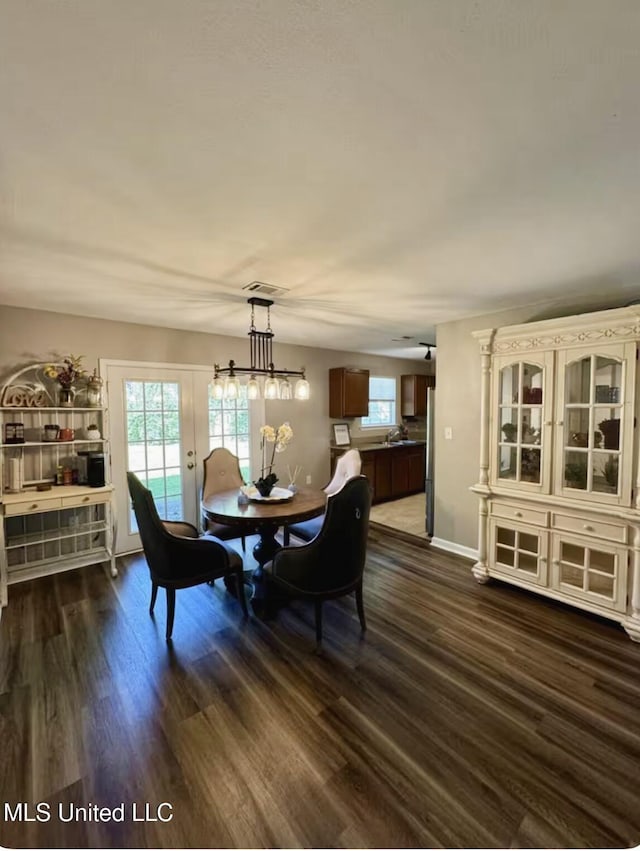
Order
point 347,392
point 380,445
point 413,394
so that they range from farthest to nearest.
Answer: point 413,394
point 380,445
point 347,392

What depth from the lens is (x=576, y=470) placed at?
2.77m

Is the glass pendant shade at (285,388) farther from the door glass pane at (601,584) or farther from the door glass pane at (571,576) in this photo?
the door glass pane at (601,584)

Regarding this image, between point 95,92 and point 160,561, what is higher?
point 95,92

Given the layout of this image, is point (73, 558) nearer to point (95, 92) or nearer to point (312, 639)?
point (312, 639)

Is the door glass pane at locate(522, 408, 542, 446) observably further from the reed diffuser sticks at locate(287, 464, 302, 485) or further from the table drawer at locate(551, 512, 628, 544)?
the reed diffuser sticks at locate(287, 464, 302, 485)

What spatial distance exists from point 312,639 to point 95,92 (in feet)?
9.22

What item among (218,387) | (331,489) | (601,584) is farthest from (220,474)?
(601,584)

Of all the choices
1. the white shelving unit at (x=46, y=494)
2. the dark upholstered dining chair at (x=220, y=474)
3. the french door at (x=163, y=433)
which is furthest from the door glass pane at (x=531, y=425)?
the white shelving unit at (x=46, y=494)

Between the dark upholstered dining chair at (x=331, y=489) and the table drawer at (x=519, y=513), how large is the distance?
1.25 metres

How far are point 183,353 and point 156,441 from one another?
3.45ft

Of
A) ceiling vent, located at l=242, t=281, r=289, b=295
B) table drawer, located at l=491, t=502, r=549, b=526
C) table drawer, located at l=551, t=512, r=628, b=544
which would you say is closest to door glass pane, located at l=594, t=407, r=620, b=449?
table drawer, located at l=551, t=512, r=628, b=544

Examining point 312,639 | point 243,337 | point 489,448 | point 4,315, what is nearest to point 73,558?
point 4,315

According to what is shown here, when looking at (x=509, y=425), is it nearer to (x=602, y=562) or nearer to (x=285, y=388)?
(x=602, y=562)

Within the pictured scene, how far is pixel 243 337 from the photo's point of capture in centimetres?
466
